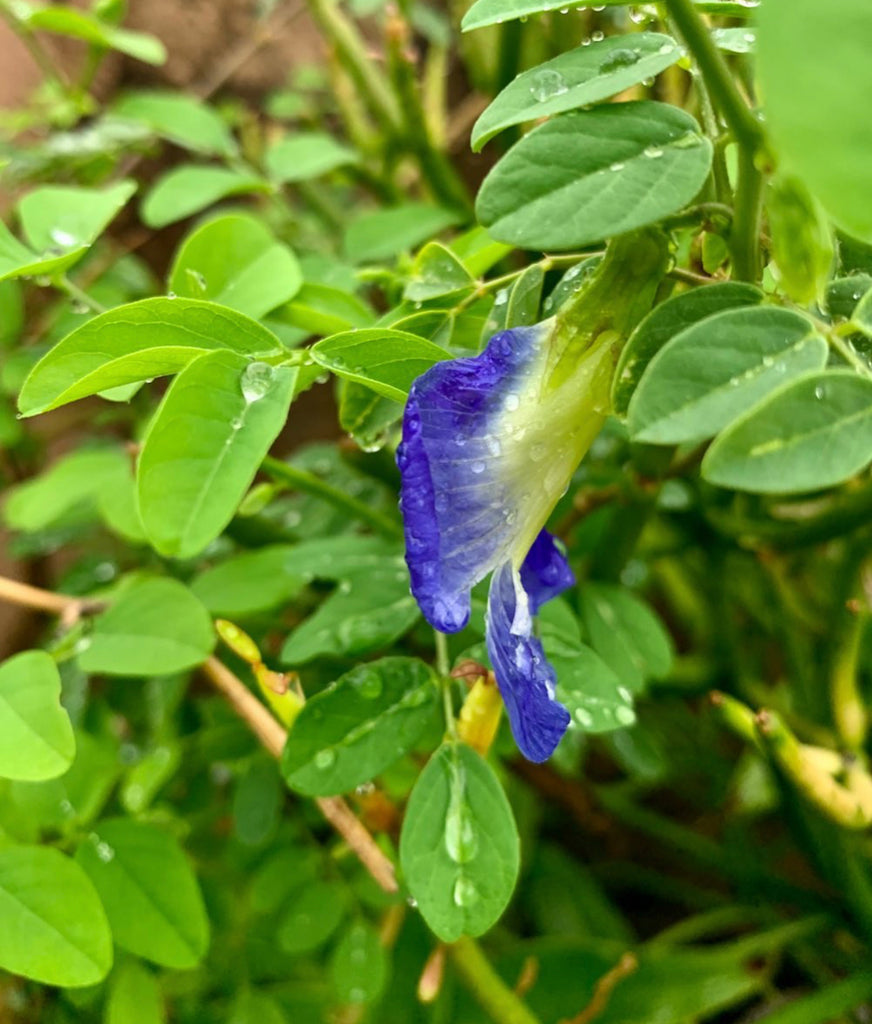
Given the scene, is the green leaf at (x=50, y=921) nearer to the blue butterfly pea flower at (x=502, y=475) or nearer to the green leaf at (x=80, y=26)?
the blue butterfly pea flower at (x=502, y=475)

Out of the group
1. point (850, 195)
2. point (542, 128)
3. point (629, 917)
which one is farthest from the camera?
point (629, 917)

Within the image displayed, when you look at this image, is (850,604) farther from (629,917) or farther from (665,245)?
(629,917)

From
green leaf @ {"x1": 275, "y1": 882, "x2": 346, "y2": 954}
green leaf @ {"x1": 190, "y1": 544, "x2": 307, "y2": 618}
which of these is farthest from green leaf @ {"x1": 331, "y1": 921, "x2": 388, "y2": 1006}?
green leaf @ {"x1": 190, "y1": 544, "x2": 307, "y2": 618}

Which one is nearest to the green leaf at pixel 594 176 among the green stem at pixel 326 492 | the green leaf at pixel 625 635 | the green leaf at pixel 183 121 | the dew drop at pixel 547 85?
the dew drop at pixel 547 85

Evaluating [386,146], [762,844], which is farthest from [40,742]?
[762,844]

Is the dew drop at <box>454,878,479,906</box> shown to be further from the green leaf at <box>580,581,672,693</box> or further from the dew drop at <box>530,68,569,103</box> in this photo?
the dew drop at <box>530,68,569,103</box>

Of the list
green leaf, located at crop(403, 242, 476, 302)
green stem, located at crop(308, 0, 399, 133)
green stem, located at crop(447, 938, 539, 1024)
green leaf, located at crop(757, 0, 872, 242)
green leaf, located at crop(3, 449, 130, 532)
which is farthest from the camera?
green stem, located at crop(308, 0, 399, 133)

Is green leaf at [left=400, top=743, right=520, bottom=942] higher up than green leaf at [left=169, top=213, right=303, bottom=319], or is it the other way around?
green leaf at [left=169, top=213, right=303, bottom=319]

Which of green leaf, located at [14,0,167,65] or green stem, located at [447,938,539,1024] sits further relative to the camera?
green leaf, located at [14,0,167,65]
